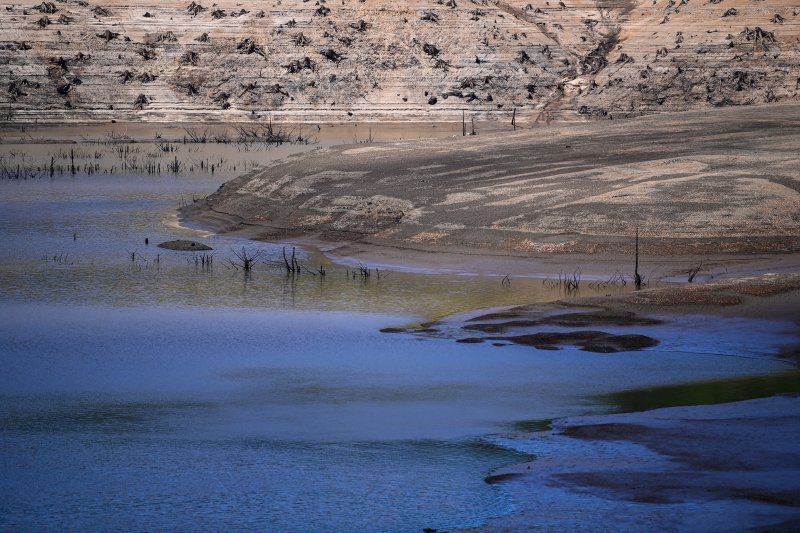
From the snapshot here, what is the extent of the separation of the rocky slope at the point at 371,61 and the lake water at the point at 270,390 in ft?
112

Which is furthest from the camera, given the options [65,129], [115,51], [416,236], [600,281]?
[115,51]

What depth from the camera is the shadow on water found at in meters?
12.5

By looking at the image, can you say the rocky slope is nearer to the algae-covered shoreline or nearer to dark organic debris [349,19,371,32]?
dark organic debris [349,19,371,32]

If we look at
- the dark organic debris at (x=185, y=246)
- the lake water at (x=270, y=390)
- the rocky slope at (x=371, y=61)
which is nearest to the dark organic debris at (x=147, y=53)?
the rocky slope at (x=371, y=61)

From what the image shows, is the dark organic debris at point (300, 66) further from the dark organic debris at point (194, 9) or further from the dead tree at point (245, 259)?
the dead tree at point (245, 259)

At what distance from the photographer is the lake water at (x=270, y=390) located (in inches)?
382

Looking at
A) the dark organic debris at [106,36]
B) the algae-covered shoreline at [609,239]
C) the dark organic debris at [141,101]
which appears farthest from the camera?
the dark organic debris at [106,36]

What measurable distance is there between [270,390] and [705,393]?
443cm

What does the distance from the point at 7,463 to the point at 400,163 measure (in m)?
20.6

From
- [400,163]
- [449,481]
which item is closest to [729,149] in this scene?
[400,163]

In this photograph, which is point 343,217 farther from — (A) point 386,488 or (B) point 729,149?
(A) point 386,488

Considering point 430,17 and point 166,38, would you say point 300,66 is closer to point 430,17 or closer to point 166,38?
point 166,38

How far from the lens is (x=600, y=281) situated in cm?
1991

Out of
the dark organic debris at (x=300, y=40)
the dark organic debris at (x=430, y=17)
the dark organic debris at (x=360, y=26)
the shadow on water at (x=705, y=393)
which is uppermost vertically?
the dark organic debris at (x=430, y=17)
